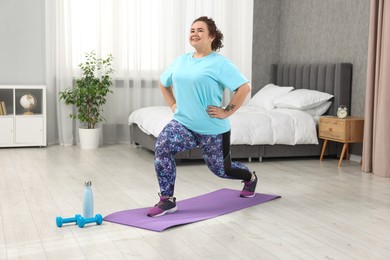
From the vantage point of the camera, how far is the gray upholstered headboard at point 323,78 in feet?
20.9

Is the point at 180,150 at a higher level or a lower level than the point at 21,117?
higher

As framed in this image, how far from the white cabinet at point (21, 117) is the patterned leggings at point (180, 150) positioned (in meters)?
3.55

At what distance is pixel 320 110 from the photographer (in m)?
6.48

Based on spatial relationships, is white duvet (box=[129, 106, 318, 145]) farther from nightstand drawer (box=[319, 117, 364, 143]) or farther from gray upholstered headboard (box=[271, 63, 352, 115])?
gray upholstered headboard (box=[271, 63, 352, 115])

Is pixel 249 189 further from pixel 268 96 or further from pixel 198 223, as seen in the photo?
pixel 268 96

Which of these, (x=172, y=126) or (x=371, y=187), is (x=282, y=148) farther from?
(x=172, y=126)

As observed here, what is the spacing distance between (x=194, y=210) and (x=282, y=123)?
2356 millimetres

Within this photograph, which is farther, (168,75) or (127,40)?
(127,40)

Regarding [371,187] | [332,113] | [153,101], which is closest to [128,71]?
[153,101]

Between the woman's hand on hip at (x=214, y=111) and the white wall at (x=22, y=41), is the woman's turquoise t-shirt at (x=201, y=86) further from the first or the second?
the white wall at (x=22, y=41)

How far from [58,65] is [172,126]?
3.79m

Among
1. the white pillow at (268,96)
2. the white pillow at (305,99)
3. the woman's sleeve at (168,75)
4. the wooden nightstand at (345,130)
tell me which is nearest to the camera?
the woman's sleeve at (168,75)

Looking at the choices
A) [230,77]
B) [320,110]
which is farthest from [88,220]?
[320,110]

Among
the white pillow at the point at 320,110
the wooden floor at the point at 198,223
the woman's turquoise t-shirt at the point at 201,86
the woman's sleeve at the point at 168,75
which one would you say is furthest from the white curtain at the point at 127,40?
the woman's turquoise t-shirt at the point at 201,86
